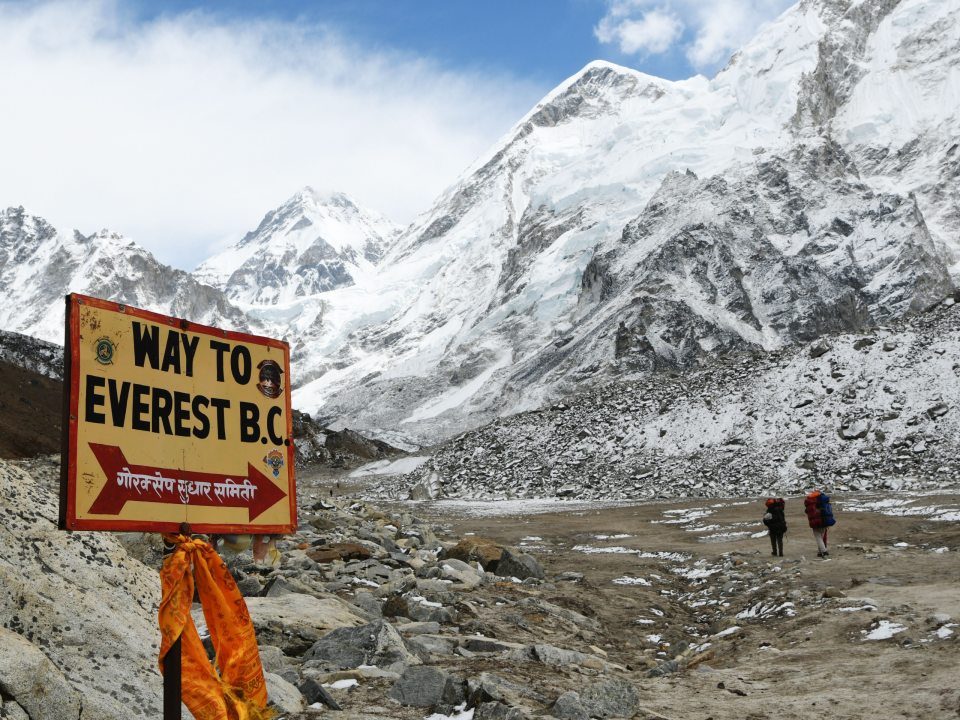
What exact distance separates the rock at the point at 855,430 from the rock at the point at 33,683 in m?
32.9

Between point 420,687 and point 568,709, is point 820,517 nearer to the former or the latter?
point 568,709

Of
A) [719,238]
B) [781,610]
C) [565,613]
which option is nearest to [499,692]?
[565,613]

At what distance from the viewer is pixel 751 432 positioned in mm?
35375

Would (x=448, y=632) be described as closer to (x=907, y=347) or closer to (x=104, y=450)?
(x=104, y=450)

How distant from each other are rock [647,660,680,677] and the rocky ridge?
2248 cm

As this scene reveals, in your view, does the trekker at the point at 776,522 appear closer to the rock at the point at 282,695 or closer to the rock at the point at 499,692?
the rock at the point at 499,692

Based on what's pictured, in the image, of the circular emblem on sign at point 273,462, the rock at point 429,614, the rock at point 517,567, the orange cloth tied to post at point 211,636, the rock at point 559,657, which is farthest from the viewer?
the rock at point 517,567

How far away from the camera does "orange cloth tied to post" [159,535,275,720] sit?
13.0ft

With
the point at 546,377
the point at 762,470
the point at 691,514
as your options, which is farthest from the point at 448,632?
the point at 546,377

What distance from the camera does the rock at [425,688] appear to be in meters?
6.21

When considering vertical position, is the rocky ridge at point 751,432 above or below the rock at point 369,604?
above

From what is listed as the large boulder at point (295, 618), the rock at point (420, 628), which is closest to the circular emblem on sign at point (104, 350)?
the large boulder at point (295, 618)

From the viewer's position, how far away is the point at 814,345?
3928 centimetres

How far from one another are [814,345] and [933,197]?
2813 inches
